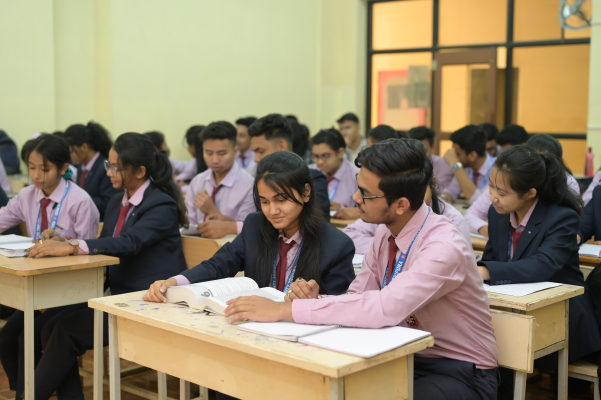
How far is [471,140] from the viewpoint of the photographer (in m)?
5.34

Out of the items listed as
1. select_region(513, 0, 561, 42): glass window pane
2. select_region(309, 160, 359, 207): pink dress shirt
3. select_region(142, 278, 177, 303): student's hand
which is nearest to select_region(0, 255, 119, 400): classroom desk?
select_region(142, 278, 177, 303): student's hand

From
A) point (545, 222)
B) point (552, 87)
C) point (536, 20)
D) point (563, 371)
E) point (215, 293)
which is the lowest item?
point (563, 371)

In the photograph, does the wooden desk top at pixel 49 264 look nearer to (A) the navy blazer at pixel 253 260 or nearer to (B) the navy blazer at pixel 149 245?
(B) the navy blazer at pixel 149 245

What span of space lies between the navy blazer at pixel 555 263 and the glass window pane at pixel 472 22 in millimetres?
6321

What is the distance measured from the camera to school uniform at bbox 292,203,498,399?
164 cm

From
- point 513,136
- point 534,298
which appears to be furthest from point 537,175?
point 513,136

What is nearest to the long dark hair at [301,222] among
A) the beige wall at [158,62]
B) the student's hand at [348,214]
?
the student's hand at [348,214]

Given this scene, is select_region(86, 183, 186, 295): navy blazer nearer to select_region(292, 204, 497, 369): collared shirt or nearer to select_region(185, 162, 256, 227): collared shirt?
select_region(185, 162, 256, 227): collared shirt

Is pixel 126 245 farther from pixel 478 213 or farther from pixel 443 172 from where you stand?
pixel 443 172

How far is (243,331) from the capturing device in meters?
1.62

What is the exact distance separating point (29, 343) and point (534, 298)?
6.03ft

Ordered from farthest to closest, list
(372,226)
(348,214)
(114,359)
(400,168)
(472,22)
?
(472,22), (348,214), (372,226), (114,359), (400,168)

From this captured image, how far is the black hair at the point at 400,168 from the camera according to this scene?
5.90 ft

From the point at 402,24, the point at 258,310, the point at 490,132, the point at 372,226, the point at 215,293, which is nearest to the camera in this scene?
the point at 258,310
